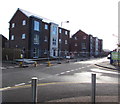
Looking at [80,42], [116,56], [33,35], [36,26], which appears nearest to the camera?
[116,56]

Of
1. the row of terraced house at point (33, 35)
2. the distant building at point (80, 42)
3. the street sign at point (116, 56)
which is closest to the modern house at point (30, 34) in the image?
the row of terraced house at point (33, 35)

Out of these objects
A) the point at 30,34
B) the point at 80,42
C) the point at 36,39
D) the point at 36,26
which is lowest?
the point at 36,39

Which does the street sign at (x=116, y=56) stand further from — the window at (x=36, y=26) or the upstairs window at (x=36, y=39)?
the window at (x=36, y=26)

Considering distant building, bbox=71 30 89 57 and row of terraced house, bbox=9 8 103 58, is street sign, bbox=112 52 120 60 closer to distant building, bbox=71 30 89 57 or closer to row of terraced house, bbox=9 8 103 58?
row of terraced house, bbox=9 8 103 58

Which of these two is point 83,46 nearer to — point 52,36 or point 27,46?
point 52,36

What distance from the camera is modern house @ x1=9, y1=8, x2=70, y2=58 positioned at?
2562cm

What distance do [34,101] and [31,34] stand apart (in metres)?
23.6

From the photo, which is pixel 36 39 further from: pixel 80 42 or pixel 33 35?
pixel 80 42

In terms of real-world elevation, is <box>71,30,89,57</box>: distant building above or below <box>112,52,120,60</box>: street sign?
above

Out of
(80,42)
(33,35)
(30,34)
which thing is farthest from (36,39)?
(80,42)

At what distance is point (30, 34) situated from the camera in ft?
84.4

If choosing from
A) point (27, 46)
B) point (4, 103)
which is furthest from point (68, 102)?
point (27, 46)

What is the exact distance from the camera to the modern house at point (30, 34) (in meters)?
25.6

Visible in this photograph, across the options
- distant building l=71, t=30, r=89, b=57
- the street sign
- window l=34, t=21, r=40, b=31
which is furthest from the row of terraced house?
distant building l=71, t=30, r=89, b=57
